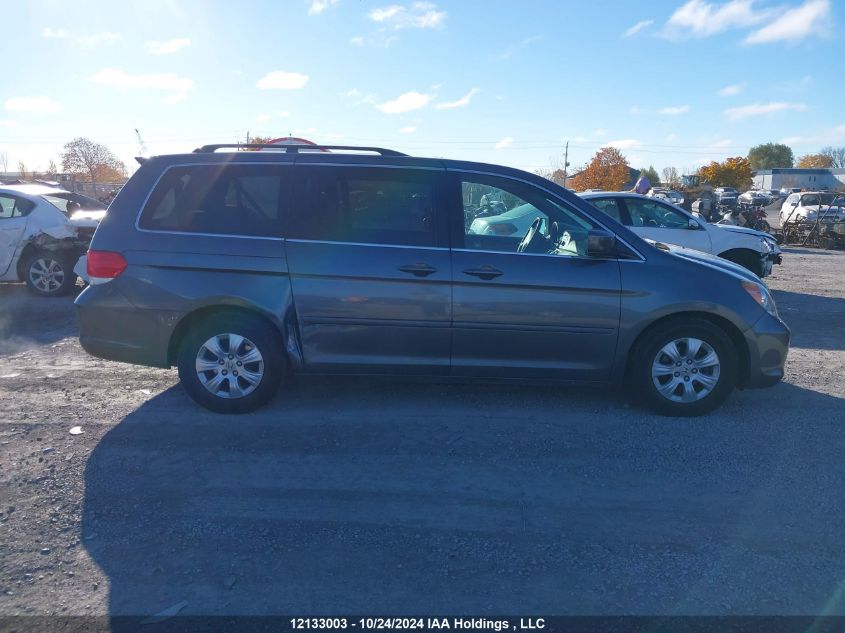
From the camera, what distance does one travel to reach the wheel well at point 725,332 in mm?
5094

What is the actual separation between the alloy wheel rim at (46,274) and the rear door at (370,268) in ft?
22.6

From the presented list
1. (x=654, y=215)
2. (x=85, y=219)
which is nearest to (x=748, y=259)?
(x=654, y=215)

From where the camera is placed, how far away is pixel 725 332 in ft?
17.0

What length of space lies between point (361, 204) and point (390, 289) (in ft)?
2.36

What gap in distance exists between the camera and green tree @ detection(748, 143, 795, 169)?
10425cm

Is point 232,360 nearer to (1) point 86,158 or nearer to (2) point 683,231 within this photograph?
(2) point 683,231

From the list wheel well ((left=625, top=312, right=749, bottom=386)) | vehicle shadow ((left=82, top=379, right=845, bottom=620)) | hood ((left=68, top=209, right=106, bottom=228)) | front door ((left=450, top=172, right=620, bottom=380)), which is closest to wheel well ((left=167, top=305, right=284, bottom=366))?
vehicle shadow ((left=82, top=379, right=845, bottom=620))

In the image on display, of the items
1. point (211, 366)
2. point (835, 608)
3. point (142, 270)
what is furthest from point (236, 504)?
point (835, 608)

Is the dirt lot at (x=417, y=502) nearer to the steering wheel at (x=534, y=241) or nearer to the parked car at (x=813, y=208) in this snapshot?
the steering wheel at (x=534, y=241)

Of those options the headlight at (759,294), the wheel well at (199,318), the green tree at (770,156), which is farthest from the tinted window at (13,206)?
the green tree at (770,156)

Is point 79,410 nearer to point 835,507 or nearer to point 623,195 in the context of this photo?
point 835,507

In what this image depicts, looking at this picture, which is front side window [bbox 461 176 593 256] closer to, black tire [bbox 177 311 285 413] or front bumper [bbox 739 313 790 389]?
front bumper [bbox 739 313 790 389]

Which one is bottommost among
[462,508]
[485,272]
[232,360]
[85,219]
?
[462,508]

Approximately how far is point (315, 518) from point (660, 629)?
5.96 ft
